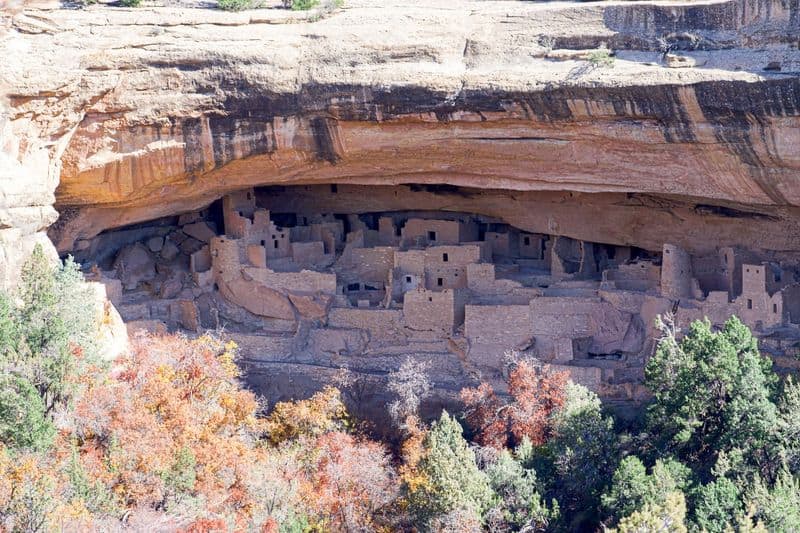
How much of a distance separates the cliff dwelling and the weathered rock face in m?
1.25

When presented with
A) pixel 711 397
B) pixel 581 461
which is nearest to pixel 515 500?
pixel 581 461

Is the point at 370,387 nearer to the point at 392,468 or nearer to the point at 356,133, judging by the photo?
the point at 392,468

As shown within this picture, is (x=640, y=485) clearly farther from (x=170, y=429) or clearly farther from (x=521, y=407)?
(x=170, y=429)

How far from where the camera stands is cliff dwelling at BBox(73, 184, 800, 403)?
1872cm

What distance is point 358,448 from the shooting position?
17469 mm

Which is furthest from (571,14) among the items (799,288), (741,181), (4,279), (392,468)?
(4,279)

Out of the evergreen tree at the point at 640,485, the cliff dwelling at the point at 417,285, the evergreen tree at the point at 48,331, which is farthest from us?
the cliff dwelling at the point at 417,285

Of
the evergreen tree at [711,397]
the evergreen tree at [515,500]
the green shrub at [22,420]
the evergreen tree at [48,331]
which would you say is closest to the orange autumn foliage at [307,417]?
the evergreen tree at [515,500]

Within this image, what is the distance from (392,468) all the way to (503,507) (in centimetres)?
178

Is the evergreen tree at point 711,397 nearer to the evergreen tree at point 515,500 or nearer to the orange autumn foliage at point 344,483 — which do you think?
the evergreen tree at point 515,500

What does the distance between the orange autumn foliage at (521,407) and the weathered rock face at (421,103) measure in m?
2.82

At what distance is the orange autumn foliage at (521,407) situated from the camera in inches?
695

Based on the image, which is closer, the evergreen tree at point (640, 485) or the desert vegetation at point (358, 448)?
the desert vegetation at point (358, 448)

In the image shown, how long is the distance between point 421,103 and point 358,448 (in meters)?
4.51
